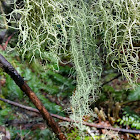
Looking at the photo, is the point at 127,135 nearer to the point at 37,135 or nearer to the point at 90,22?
the point at 37,135

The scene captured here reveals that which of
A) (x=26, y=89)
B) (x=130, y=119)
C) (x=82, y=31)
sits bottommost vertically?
(x=130, y=119)

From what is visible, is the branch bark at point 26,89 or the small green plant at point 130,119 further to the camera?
the small green plant at point 130,119

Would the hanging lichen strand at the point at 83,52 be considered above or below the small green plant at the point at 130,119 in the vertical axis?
above

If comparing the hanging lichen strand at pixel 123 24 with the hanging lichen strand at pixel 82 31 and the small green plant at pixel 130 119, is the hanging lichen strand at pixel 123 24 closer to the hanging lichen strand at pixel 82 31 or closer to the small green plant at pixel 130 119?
the hanging lichen strand at pixel 82 31

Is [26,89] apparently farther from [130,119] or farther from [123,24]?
[130,119]

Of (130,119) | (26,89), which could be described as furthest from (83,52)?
(130,119)

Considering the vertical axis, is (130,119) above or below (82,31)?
below

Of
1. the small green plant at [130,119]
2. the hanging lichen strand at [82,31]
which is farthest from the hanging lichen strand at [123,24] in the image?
the small green plant at [130,119]

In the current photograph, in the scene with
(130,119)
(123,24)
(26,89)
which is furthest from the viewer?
(130,119)
